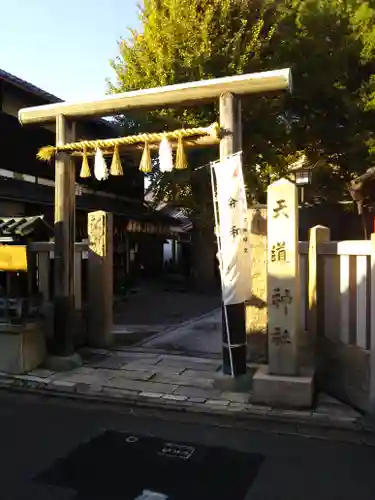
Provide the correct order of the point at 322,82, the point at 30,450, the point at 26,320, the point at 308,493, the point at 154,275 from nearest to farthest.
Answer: the point at 308,493, the point at 30,450, the point at 26,320, the point at 322,82, the point at 154,275

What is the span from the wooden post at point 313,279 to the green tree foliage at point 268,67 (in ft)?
24.9

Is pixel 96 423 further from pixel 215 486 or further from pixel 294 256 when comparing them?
pixel 294 256

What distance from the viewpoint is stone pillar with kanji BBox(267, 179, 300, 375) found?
6.80m

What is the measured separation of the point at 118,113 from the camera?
8312 mm

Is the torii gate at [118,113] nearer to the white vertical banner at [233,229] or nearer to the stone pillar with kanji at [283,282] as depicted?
the white vertical banner at [233,229]

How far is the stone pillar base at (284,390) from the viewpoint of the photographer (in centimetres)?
652

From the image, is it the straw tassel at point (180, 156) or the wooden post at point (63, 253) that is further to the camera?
the wooden post at point (63, 253)

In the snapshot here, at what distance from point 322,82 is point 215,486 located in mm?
15347

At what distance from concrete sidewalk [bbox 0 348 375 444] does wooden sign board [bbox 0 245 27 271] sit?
2.01 m

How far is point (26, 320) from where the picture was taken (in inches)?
336

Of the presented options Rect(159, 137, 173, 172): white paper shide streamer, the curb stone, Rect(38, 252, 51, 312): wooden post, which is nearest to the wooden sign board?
Rect(38, 252, 51, 312): wooden post

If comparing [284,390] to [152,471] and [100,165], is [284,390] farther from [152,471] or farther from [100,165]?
[100,165]

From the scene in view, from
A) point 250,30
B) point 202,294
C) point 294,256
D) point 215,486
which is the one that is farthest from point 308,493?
point 202,294

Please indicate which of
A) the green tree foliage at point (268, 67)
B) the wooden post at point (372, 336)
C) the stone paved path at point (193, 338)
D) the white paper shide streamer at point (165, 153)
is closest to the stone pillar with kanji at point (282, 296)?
the wooden post at point (372, 336)
